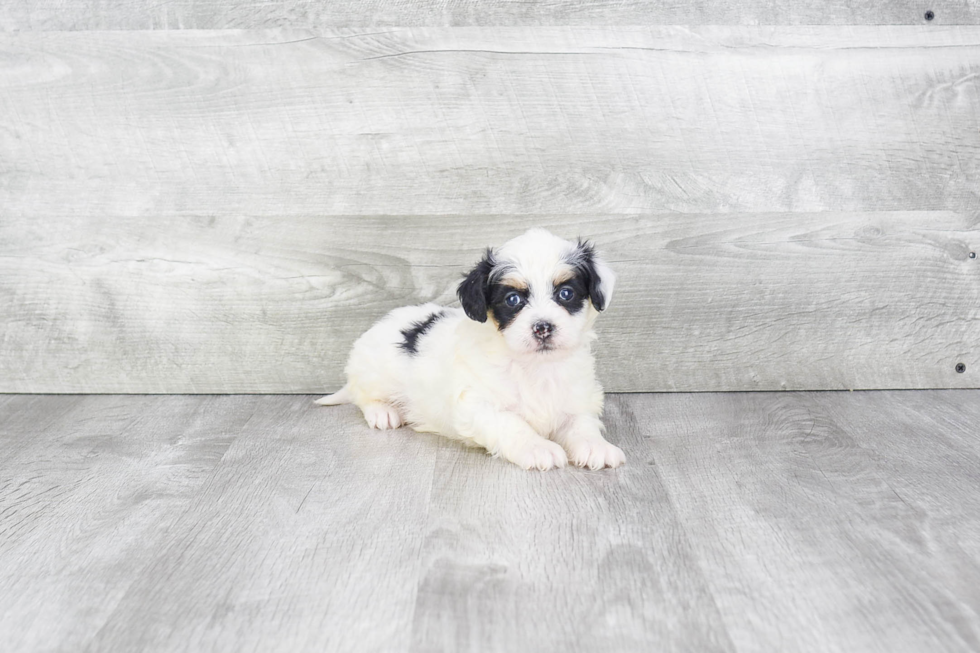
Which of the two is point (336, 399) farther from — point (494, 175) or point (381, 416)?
point (494, 175)

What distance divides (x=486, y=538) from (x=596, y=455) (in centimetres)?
46

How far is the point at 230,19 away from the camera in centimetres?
257

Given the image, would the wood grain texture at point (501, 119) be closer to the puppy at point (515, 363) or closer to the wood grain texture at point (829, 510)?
the puppy at point (515, 363)

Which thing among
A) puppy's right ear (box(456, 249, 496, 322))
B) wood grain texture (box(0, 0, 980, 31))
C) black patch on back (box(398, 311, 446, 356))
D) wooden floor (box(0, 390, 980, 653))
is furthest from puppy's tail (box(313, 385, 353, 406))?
wood grain texture (box(0, 0, 980, 31))

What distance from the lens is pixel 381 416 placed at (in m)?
2.38

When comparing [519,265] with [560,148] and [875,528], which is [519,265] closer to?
[560,148]

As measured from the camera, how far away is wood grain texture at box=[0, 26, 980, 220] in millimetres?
2566

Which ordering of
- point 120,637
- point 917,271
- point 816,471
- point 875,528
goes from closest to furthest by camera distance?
point 120,637
point 875,528
point 816,471
point 917,271

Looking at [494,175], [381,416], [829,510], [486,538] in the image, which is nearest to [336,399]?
[381,416]

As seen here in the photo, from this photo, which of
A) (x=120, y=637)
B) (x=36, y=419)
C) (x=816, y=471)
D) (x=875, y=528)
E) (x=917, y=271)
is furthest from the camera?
(x=917, y=271)

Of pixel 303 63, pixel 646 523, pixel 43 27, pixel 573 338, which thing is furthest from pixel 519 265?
pixel 43 27

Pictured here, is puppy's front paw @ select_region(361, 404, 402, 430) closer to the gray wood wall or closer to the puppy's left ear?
the gray wood wall

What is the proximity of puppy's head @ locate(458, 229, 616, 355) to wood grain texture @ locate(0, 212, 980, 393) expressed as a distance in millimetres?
588

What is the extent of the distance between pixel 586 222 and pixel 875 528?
1278 millimetres
